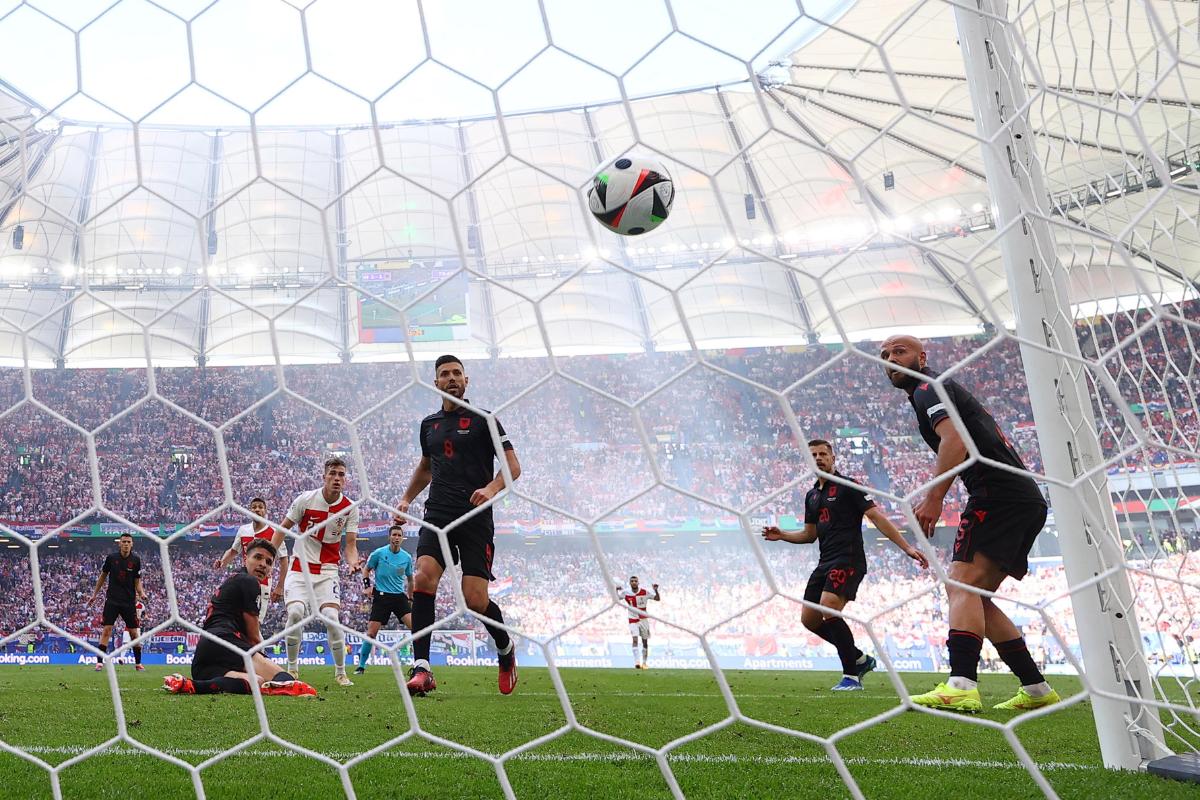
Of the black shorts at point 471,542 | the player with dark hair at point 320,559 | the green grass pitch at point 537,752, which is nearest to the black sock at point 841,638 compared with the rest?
the green grass pitch at point 537,752

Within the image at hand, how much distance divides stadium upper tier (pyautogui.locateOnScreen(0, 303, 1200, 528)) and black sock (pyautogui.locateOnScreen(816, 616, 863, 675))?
31.0 ft

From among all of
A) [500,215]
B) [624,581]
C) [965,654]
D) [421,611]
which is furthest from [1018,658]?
[500,215]

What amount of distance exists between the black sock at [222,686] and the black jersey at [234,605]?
0.19 m

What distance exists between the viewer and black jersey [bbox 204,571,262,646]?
3457 mm

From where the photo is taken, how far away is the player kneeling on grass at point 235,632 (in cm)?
345

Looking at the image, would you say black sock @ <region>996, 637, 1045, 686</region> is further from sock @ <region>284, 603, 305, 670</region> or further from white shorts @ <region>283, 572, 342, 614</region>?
sock @ <region>284, 603, 305, 670</region>

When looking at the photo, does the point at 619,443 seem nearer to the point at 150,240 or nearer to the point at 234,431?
the point at 234,431

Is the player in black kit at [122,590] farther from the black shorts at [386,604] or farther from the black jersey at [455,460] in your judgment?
the black jersey at [455,460]

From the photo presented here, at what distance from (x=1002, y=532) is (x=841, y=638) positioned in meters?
1.77

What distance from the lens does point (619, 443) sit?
1720cm


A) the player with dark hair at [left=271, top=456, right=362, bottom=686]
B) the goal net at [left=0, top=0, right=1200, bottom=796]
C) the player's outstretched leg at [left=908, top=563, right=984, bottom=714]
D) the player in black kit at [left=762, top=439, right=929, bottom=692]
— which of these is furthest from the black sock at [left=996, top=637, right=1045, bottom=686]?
the goal net at [left=0, top=0, right=1200, bottom=796]

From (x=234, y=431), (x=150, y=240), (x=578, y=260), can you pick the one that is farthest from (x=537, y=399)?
(x=150, y=240)

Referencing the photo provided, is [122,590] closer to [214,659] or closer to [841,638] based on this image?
[214,659]

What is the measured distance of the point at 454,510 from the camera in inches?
119
